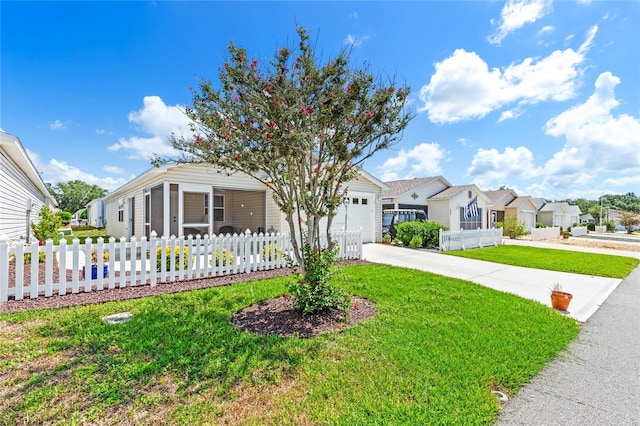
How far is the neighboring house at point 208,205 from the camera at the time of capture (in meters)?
10.5

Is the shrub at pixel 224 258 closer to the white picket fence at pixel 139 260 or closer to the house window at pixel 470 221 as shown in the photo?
the white picket fence at pixel 139 260

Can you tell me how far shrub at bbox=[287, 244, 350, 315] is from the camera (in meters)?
4.13

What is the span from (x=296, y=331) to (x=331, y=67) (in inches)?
143

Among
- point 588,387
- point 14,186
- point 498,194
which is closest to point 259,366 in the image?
point 588,387

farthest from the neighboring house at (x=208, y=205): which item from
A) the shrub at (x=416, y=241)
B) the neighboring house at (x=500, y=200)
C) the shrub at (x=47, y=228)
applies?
the neighboring house at (x=500, y=200)

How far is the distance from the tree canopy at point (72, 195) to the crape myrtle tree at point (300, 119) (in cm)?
6375

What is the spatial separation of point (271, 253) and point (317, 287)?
12.7 ft

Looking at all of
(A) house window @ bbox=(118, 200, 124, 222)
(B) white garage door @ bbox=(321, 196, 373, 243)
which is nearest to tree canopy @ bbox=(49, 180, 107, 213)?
(A) house window @ bbox=(118, 200, 124, 222)

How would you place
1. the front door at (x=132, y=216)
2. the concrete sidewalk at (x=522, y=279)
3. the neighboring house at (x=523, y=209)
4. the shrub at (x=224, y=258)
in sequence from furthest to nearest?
the neighboring house at (x=523, y=209), the front door at (x=132, y=216), the shrub at (x=224, y=258), the concrete sidewalk at (x=522, y=279)

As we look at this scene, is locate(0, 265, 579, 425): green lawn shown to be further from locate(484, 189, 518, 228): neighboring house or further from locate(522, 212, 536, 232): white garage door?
locate(522, 212, 536, 232): white garage door

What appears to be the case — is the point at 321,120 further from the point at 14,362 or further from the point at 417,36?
the point at 417,36

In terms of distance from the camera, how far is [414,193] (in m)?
20.0

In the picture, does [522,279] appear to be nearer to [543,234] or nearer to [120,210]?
[543,234]

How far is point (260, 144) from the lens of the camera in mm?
3996
